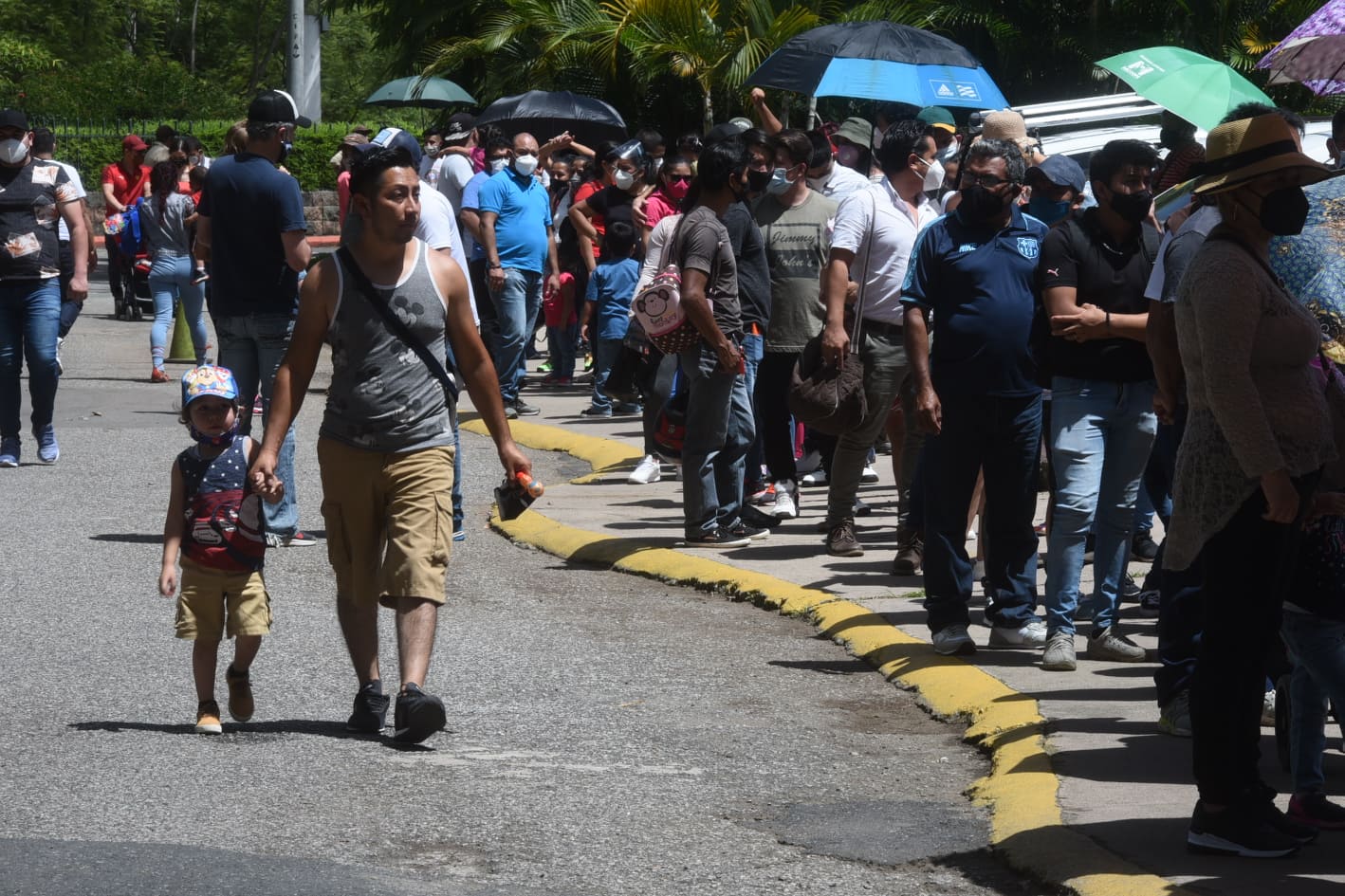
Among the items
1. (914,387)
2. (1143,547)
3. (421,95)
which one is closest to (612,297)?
(1143,547)

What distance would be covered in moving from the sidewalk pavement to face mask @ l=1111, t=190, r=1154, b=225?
1657 millimetres

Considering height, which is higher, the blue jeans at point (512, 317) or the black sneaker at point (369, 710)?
the blue jeans at point (512, 317)

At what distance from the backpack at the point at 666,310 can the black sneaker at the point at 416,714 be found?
361 cm

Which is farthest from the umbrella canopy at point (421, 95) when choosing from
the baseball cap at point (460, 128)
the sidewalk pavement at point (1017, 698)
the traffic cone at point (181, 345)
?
the sidewalk pavement at point (1017, 698)

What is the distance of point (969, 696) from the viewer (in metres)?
6.84

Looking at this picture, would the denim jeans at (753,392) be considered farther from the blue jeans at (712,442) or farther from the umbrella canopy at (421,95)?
the umbrella canopy at (421,95)

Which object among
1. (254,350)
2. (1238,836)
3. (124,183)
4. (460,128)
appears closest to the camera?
(1238,836)

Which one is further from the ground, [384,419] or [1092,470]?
[384,419]

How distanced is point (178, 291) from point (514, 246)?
14.0 feet

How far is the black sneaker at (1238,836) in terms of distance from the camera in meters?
4.90

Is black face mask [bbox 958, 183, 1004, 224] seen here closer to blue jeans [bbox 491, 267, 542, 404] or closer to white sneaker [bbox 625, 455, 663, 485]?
white sneaker [bbox 625, 455, 663, 485]

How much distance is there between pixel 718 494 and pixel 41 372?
5.00 metres

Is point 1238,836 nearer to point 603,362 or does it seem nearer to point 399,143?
point 399,143

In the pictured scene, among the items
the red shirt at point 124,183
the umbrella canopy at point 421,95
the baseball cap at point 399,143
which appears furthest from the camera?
the umbrella canopy at point 421,95
